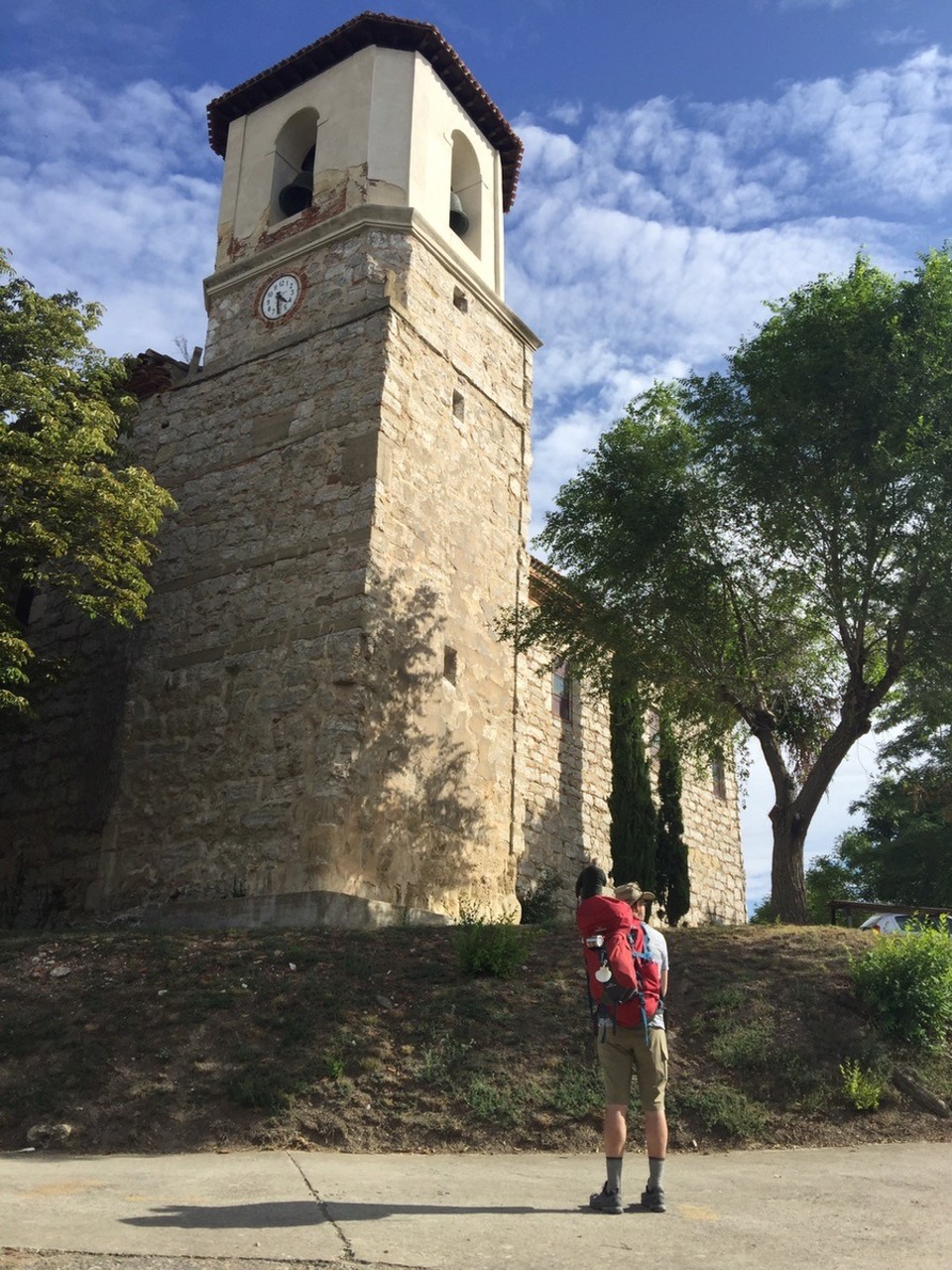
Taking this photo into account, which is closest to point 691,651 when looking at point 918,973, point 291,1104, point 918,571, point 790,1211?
point 918,571

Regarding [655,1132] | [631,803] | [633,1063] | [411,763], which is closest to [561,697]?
[631,803]

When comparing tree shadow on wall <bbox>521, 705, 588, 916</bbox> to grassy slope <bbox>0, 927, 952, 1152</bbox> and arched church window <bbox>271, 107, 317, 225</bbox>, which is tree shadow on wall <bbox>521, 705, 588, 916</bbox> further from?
arched church window <bbox>271, 107, 317, 225</bbox>

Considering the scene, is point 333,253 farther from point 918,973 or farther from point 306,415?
point 918,973

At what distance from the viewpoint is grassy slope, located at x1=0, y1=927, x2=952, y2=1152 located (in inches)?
287

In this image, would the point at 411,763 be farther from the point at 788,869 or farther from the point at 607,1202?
the point at 607,1202

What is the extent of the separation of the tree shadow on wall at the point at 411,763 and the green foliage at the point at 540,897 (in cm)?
230

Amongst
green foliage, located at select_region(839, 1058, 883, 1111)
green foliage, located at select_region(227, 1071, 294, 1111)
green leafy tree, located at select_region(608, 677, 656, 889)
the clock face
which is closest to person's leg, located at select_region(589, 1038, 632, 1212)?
green foliage, located at select_region(227, 1071, 294, 1111)

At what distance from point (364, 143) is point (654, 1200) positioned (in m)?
14.1

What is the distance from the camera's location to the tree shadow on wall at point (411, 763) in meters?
12.0

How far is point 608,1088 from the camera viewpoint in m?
5.70

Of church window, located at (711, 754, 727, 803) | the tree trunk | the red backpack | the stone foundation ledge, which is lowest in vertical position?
the red backpack

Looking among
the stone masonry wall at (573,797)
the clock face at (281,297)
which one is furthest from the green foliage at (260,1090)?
the clock face at (281,297)

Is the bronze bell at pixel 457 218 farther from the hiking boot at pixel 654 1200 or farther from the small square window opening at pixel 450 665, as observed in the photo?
the hiking boot at pixel 654 1200

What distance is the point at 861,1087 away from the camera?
7840 mm
